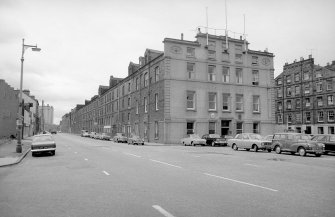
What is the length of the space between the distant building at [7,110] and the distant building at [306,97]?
50.9 m

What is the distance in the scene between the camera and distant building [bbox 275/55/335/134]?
60438 mm

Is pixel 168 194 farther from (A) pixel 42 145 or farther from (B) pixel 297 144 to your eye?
(B) pixel 297 144

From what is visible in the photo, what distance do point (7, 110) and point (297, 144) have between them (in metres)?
51.7

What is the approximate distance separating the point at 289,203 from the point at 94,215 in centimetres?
444

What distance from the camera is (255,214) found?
6.37m

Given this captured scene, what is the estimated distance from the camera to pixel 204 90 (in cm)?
4412

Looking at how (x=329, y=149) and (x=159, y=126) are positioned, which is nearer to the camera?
(x=329, y=149)

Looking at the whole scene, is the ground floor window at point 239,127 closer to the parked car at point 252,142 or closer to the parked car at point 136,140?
the parked car at point 136,140

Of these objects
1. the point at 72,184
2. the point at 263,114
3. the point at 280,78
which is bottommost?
the point at 72,184

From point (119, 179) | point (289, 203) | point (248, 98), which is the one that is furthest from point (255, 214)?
point (248, 98)

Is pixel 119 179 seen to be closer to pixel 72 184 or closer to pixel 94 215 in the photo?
pixel 72 184

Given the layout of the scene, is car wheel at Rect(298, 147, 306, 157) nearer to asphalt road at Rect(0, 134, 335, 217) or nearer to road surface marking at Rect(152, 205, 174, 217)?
asphalt road at Rect(0, 134, 335, 217)

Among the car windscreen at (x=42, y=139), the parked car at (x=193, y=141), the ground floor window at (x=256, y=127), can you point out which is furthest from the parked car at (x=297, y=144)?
the ground floor window at (x=256, y=127)

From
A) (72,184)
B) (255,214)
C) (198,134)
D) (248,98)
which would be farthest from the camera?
(248,98)
